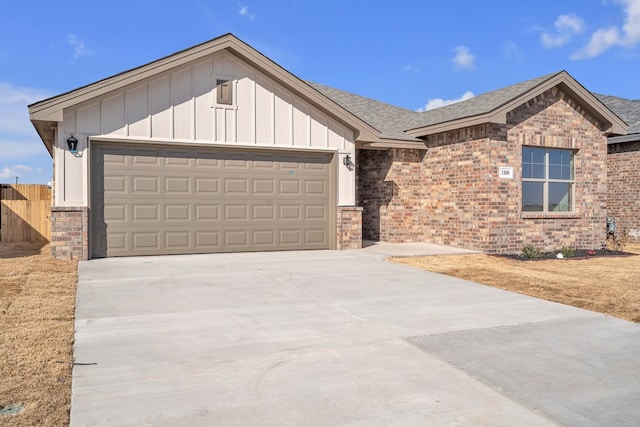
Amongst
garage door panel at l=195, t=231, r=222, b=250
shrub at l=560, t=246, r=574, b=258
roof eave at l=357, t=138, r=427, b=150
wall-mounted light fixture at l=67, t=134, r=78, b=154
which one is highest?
roof eave at l=357, t=138, r=427, b=150

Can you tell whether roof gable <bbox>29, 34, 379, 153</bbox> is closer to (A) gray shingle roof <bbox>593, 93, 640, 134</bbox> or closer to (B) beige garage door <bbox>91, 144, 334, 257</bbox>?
(B) beige garage door <bbox>91, 144, 334, 257</bbox>

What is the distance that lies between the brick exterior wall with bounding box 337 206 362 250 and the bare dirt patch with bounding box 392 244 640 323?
86.7 inches

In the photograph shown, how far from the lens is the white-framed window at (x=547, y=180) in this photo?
43.6ft

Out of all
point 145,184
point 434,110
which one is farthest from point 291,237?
point 434,110

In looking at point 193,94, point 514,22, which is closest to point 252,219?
point 193,94

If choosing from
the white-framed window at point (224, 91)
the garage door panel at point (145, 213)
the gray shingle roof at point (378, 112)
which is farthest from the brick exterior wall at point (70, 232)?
the gray shingle roof at point (378, 112)

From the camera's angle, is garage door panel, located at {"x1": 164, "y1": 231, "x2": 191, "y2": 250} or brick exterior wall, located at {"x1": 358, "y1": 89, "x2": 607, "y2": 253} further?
brick exterior wall, located at {"x1": 358, "y1": 89, "x2": 607, "y2": 253}

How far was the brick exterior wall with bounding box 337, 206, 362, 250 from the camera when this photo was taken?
12.9m

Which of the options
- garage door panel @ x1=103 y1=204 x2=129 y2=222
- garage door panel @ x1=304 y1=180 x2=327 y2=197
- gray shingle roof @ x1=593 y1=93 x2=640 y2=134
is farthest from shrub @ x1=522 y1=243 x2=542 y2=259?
garage door panel @ x1=103 y1=204 x2=129 y2=222

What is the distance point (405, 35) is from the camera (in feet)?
57.5

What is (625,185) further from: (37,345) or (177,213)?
(37,345)

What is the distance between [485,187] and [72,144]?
10.1m

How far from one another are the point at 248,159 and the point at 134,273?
15.0 feet

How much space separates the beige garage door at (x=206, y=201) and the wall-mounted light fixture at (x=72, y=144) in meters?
0.42
